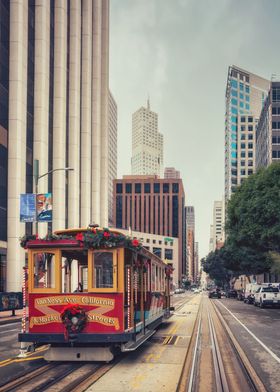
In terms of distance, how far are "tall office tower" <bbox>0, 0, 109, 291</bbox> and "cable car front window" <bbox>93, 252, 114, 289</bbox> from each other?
33.9 m

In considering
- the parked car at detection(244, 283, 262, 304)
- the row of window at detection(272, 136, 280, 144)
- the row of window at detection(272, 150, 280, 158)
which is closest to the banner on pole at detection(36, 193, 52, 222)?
the parked car at detection(244, 283, 262, 304)

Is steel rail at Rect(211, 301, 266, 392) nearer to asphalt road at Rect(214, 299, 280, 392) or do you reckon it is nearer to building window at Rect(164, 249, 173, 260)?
asphalt road at Rect(214, 299, 280, 392)

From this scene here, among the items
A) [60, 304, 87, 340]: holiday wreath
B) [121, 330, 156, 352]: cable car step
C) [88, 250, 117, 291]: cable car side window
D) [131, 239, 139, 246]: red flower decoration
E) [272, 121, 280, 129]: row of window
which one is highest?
[272, 121, 280, 129]: row of window

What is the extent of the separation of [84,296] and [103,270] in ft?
2.66

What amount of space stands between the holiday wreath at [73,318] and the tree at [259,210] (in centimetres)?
3049

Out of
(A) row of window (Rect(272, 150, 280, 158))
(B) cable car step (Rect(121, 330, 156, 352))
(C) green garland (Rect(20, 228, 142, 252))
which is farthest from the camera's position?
(A) row of window (Rect(272, 150, 280, 158))

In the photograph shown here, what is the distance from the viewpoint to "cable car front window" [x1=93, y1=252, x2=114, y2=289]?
12.9 meters

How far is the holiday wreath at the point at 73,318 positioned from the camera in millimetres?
12539

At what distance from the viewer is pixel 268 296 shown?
147ft

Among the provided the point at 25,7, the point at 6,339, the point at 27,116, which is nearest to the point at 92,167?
the point at 27,116

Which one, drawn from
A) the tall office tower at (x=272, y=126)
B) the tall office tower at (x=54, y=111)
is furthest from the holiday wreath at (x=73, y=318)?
the tall office tower at (x=272, y=126)

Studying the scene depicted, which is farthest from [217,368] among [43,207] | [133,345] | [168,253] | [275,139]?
[168,253]

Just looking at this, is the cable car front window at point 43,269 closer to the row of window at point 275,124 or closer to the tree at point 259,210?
the tree at point 259,210

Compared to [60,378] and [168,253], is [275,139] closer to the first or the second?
[168,253]
